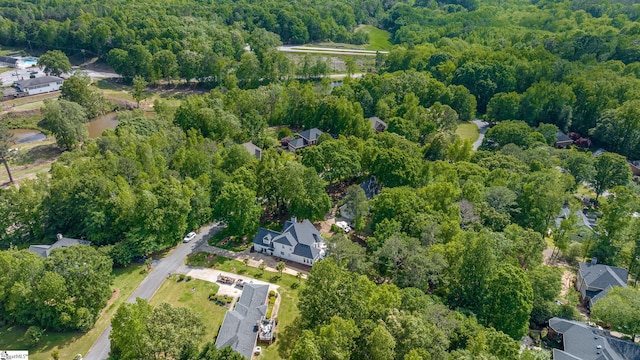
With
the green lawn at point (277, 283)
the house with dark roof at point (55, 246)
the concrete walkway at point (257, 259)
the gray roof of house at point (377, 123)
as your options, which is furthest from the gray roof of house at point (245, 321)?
the gray roof of house at point (377, 123)

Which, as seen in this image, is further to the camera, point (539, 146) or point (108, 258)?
point (539, 146)

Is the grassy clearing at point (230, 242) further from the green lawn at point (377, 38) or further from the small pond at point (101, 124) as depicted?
the green lawn at point (377, 38)

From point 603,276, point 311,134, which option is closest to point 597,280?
point 603,276

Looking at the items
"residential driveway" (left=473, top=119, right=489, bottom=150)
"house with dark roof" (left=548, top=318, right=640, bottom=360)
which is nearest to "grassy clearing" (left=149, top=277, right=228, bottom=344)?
"house with dark roof" (left=548, top=318, right=640, bottom=360)

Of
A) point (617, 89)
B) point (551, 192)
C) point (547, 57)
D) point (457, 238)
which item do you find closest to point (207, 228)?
point (457, 238)

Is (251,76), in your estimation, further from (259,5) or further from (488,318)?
(488,318)

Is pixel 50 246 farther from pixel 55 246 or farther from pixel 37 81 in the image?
pixel 37 81

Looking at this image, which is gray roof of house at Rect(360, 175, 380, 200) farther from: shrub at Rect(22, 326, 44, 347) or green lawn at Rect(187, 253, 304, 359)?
shrub at Rect(22, 326, 44, 347)
